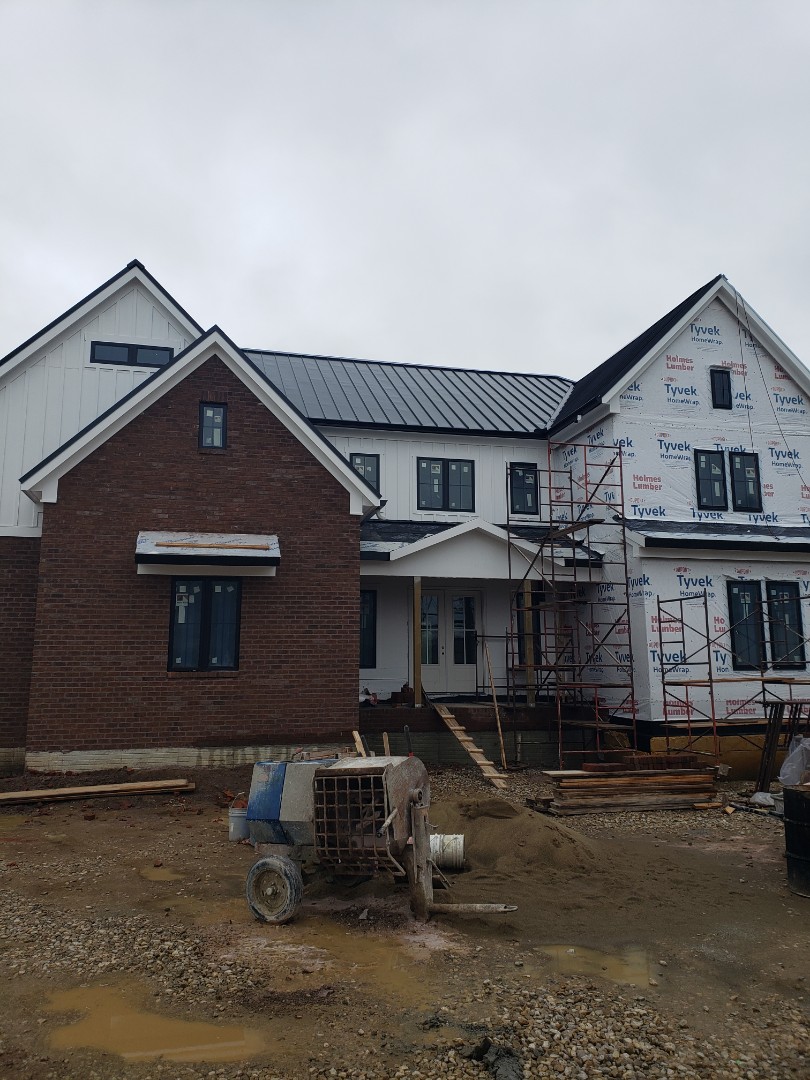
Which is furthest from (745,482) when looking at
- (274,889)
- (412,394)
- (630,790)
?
(274,889)

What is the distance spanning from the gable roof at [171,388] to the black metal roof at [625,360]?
668 cm

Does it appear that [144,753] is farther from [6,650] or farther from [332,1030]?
[332,1030]

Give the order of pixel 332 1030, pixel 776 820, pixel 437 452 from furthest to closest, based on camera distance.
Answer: pixel 437 452, pixel 776 820, pixel 332 1030

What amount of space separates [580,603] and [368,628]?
506 cm

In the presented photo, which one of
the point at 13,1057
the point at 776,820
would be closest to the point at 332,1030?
the point at 13,1057

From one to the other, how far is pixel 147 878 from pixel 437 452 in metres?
13.2

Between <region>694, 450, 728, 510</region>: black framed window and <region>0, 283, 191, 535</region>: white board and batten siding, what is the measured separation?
1214 centimetres

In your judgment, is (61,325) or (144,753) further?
(61,325)

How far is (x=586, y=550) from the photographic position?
58.4 feet

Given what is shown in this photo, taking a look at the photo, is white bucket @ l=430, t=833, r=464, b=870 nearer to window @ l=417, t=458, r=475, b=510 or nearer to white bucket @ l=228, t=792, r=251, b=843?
white bucket @ l=228, t=792, r=251, b=843

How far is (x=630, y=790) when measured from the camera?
12.4m

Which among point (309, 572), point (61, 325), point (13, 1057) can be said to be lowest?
point (13, 1057)

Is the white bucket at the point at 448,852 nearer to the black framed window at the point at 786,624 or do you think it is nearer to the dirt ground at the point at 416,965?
the dirt ground at the point at 416,965

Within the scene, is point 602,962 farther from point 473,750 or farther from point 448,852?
point 473,750
